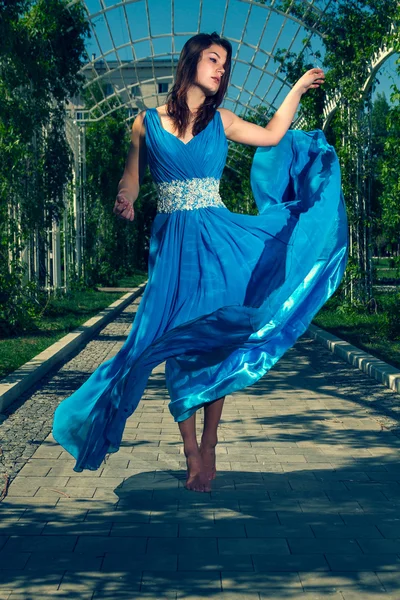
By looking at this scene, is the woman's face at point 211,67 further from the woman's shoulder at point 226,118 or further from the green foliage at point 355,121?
the green foliage at point 355,121

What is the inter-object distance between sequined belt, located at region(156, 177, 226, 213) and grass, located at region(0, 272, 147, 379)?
13.9ft

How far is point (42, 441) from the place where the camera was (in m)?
5.91

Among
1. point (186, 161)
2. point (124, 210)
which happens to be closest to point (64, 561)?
point (124, 210)

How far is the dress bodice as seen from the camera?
4.45 metres

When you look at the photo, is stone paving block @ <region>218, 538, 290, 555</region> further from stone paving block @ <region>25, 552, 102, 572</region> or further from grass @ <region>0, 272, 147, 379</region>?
grass @ <region>0, 272, 147, 379</region>

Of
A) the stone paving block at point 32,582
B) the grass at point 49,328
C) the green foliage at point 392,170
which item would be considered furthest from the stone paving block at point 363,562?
the green foliage at point 392,170

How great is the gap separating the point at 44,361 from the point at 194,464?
4.96 metres

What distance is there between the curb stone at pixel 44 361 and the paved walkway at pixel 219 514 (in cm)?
37

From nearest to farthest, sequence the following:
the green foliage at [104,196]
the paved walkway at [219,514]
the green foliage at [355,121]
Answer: the paved walkway at [219,514] → the green foliage at [355,121] → the green foliage at [104,196]

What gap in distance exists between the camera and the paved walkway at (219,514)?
3299mm

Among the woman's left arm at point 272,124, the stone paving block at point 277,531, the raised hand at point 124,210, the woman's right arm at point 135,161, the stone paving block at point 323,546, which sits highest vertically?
the woman's left arm at point 272,124

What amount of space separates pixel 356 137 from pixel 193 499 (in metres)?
12.4

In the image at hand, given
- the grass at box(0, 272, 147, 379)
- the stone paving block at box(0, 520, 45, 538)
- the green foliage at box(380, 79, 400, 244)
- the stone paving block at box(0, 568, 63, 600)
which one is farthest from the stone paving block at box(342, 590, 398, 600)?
the green foliage at box(380, 79, 400, 244)

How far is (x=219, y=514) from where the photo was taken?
13.7ft
